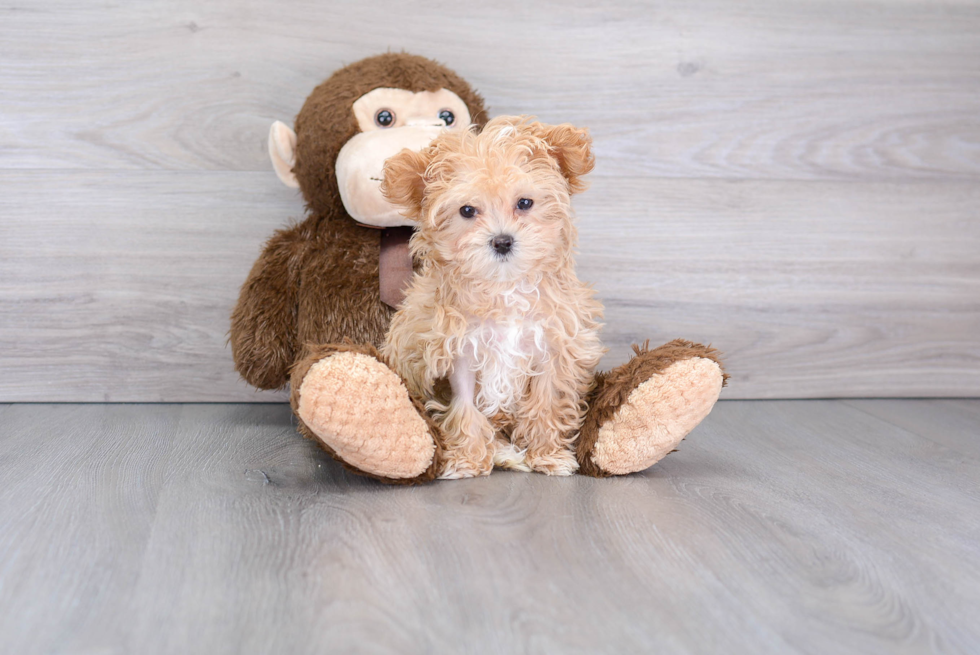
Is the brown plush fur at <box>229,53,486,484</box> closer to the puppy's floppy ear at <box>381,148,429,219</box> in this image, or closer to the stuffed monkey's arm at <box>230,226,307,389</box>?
the stuffed monkey's arm at <box>230,226,307,389</box>

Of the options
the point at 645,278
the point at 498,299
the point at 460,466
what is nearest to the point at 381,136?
the point at 498,299

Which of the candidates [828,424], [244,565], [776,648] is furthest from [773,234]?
[244,565]

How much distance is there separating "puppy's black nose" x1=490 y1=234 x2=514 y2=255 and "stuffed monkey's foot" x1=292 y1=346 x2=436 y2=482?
17 cm

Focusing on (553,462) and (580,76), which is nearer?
(553,462)

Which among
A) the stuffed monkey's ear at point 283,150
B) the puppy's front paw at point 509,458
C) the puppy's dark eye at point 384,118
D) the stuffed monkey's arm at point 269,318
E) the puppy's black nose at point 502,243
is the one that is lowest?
the puppy's front paw at point 509,458

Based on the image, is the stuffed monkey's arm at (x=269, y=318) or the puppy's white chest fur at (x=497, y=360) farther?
the stuffed monkey's arm at (x=269, y=318)

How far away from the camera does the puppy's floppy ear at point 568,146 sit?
2.64 ft

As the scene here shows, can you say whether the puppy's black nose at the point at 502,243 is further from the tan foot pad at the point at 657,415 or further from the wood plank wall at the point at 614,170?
the wood plank wall at the point at 614,170

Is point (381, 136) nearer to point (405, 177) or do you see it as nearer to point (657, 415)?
point (405, 177)

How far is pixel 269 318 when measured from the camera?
1.05m

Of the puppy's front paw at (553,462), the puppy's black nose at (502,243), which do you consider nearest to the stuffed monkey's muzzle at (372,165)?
the puppy's black nose at (502,243)

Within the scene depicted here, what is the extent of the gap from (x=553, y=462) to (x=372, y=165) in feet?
1.38

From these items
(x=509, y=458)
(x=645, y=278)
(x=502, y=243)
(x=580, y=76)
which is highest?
(x=580, y=76)

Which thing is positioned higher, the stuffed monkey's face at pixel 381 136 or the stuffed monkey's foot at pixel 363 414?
the stuffed monkey's face at pixel 381 136
